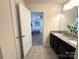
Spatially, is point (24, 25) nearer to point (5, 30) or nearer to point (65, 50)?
point (5, 30)

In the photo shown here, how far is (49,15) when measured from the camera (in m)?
4.23

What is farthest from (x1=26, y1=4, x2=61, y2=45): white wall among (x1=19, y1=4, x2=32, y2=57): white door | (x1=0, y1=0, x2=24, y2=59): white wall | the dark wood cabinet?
(x1=0, y1=0, x2=24, y2=59): white wall

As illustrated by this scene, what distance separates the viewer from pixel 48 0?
144 inches

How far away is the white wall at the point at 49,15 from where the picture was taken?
13.6ft

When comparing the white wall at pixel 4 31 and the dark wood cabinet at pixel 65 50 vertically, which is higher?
the white wall at pixel 4 31

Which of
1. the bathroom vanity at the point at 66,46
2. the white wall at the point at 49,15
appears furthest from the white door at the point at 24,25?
the bathroom vanity at the point at 66,46

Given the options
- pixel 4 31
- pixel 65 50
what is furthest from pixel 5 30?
pixel 65 50

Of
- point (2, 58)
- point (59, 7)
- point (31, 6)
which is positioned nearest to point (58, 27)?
point (59, 7)

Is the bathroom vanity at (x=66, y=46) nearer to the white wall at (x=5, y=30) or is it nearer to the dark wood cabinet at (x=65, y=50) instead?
the dark wood cabinet at (x=65, y=50)

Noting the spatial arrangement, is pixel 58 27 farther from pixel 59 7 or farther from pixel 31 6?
pixel 31 6

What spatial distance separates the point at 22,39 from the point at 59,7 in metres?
2.64

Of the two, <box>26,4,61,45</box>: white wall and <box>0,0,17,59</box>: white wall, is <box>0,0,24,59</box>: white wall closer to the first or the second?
<box>0,0,17,59</box>: white wall

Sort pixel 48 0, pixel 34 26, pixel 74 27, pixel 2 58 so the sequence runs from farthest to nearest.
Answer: pixel 34 26
pixel 48 0
pixel 74 27
pixel 2 58

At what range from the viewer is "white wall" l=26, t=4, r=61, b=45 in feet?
13.6
